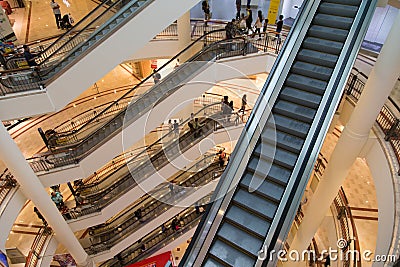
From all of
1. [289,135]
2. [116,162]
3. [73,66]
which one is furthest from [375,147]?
[116,162]

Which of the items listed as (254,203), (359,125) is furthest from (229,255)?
(359,125)

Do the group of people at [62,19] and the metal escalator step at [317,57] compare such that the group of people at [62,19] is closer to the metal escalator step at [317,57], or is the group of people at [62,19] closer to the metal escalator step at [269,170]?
the metal escalator step at [317,57]

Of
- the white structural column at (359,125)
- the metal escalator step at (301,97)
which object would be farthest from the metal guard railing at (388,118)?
the metal escalator step at (301,97)

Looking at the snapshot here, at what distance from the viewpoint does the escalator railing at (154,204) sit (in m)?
11.0

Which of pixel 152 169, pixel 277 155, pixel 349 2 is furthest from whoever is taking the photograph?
pixel 152 169

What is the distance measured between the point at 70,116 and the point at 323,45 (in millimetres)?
11289

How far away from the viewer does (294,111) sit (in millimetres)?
5277

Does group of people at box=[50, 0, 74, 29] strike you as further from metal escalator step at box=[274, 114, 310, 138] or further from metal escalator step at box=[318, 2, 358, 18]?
metal escalator step at box=[274, 114, 310, 138]

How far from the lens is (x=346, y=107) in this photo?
23.9 feet

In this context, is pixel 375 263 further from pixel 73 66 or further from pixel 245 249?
pixel 73 66

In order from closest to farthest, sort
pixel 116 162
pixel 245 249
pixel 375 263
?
pixel 245 249, pixel 375 263, pixel 116 162

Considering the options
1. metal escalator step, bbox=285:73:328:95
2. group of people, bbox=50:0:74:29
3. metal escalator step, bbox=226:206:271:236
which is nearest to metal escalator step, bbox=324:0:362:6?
metal escalator step, bbox=285:73:328:95

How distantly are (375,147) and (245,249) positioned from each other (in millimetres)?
3707

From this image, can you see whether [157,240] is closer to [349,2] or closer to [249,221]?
[249,221]
